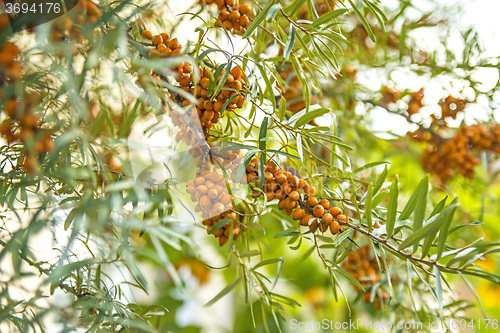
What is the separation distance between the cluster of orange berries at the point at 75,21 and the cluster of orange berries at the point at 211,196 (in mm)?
144

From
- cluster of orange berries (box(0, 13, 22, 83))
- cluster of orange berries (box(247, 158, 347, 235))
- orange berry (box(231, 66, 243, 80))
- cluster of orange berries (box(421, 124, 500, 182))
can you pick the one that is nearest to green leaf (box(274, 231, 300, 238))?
cluster of orange berries (box(247, 158, 347, 235))

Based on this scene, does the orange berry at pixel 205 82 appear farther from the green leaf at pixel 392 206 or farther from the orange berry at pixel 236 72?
the green leaf at pixel 392 206

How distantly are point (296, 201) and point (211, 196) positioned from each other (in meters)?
0.08

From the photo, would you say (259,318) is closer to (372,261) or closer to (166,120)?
(372,261)

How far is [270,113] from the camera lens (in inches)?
14.3

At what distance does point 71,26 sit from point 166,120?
13 cm

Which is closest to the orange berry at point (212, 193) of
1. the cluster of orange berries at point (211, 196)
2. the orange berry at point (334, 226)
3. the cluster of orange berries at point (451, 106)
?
the cluster of orange berries at point (211, 196)

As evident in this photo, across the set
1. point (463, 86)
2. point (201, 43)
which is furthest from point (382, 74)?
point (201, 43)

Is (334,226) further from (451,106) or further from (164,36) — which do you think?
(451,106)

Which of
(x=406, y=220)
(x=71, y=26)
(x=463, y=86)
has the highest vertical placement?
(x=463, y=86)

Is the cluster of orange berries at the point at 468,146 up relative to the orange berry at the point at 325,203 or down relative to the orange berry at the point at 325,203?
up

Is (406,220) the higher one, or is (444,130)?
(444,130)

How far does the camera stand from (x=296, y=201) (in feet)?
1.15

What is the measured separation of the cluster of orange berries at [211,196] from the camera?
33 centimetres
